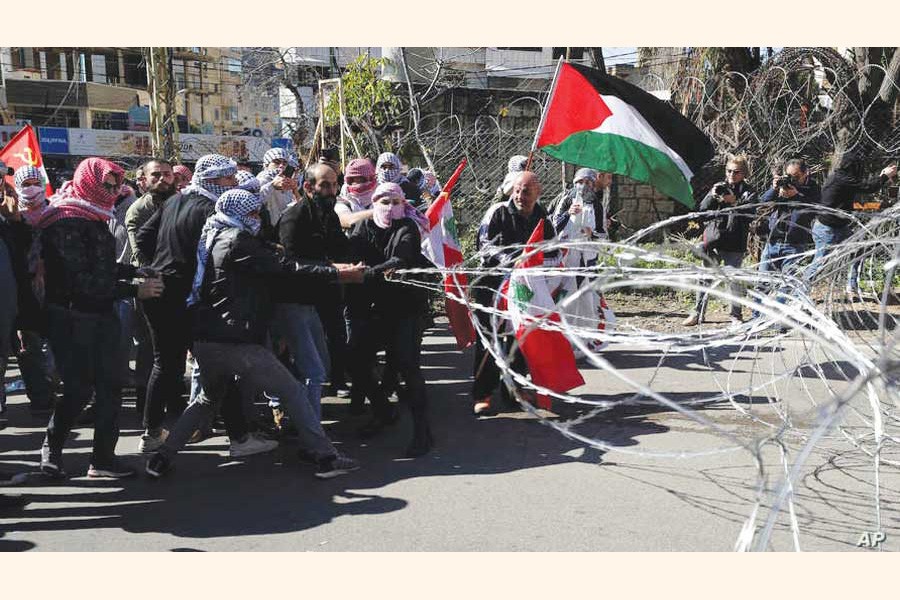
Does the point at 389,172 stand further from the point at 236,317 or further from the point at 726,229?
the point at 726,229

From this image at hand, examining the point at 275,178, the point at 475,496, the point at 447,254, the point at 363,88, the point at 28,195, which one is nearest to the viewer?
the point at 475,496

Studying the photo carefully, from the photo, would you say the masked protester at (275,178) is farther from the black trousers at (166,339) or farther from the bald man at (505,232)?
the bald man at (505,232)

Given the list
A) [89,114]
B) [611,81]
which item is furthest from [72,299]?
[89,114]

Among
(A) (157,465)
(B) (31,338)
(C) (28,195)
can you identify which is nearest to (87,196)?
(A) (157,465)

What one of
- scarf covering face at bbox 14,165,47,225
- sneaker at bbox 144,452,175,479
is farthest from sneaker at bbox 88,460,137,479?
scarf covering face at bbox 14,165,47,225

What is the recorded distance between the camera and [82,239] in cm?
479

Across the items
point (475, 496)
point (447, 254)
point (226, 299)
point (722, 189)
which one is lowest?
point (475, 496)

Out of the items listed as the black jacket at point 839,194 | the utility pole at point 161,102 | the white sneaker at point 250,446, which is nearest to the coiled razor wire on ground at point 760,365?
the black jacket at point 839,194

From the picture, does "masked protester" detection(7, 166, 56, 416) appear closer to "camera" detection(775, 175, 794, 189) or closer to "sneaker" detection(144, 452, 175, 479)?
"sneaker" detection(144, 452, 175, 479)

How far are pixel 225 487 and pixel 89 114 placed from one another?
4271 cm

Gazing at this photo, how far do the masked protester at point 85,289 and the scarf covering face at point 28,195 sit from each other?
1.93 m

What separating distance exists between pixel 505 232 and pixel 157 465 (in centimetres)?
290

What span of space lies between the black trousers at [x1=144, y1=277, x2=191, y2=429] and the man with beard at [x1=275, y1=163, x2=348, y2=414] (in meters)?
0.73

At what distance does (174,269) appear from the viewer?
557cm
